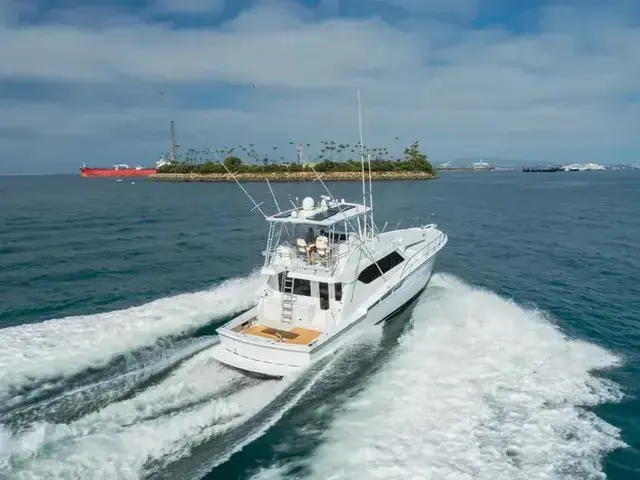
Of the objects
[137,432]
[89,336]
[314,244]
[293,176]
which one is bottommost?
[137,432]

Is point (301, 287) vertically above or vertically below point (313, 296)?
above

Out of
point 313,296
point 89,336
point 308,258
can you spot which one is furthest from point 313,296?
point 89,336

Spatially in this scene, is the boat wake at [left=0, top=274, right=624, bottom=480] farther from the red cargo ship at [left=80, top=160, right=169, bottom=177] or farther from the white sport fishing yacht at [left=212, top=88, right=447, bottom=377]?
the red cargo ship at [left=80, top=160, right=169, bottom=177]

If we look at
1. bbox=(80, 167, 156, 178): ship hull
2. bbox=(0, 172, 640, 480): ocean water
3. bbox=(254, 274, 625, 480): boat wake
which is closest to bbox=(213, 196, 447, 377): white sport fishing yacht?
bbox=(0, 172, 640, 480): ocean water

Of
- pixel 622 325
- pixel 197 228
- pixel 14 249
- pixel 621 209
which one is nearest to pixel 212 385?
pixel 622 325

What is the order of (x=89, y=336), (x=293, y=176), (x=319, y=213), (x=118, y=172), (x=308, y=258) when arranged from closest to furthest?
(x=89, y=336) → (x=308, y=258) → (x=319, y=213) → (x=293, y=176) → (x=118, y=172)

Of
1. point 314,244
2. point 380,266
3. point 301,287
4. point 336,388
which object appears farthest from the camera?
point 380,266

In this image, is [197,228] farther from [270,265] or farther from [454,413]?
[454,413]

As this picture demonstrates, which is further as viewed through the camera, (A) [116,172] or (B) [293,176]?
(A) [116,172]

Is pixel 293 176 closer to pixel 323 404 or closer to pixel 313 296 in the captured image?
pixel 313 296
